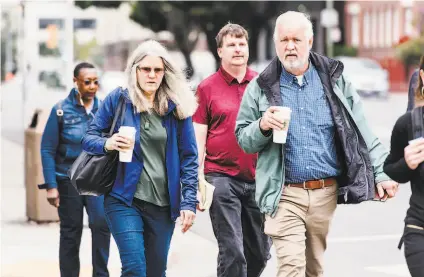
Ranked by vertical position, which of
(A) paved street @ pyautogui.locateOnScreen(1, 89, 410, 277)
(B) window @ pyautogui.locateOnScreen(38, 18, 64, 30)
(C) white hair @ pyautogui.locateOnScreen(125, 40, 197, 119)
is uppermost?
(B) window @ pyautogui.locateOnScreen(38, 18, 64, 30)

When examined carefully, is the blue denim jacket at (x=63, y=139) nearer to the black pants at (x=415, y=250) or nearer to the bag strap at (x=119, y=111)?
the bag strap at (x=119, y=111)

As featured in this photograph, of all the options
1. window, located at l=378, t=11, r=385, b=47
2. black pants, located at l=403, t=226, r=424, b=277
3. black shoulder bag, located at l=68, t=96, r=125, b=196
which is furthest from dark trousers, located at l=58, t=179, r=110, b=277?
window, located at l=378, t=11, r=385, b=47

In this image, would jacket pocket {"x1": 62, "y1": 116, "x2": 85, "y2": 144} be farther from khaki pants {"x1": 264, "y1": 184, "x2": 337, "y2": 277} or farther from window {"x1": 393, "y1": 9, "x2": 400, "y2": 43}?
window {"x1": 393, "y1": 9, "x2": 400, "y2": 43}

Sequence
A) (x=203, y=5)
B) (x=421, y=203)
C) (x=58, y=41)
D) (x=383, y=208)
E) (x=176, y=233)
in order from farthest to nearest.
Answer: (x=203, y=5) < (x=58, y=41) < (x=383, y=208) < (x=176, y=233) < (x=421, y=203)

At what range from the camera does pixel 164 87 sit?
5.66 meters

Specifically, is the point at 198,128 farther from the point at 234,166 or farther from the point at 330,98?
the point at 330,98

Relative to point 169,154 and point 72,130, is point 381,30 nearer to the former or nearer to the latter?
point 72,130

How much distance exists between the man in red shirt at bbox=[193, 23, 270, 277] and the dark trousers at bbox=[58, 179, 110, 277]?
833mm

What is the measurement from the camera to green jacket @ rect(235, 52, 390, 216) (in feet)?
18.1

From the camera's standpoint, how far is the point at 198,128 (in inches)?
264

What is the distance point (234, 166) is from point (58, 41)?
893 cm

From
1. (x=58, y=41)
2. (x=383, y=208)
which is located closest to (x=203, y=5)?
(x=58, y=41)

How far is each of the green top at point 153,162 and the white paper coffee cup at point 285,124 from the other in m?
0.67

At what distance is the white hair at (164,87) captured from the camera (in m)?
5.52
